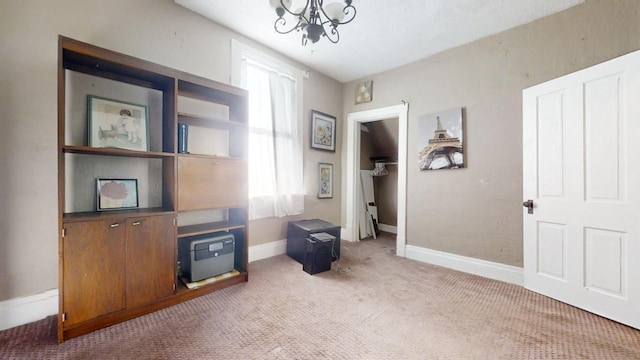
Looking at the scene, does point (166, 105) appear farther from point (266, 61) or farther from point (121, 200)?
point (266, 61)

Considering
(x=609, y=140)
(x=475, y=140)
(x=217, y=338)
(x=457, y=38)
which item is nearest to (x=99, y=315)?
(x=217, y=338)

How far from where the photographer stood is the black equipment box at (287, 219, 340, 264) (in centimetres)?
294

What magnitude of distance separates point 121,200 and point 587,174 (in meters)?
3.80

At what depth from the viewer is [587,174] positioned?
200 centimetres

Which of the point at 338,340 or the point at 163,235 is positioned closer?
the point at 338,340

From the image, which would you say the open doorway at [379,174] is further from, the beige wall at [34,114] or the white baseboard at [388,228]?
the beige wall at [34,114]

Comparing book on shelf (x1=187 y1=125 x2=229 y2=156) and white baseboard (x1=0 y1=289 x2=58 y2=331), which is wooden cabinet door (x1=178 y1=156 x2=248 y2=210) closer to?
book on shelf (x1=187 y1=125 x2=229 y2=156)

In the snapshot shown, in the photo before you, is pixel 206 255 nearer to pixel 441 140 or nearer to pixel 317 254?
pixel 317 254

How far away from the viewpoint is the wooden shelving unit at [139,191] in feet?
5.15

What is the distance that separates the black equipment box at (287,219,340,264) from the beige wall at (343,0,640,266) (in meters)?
1.03

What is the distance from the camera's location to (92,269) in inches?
63.3

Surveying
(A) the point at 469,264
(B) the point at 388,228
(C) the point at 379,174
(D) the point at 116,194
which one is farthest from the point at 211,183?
(B) the point at 388,228

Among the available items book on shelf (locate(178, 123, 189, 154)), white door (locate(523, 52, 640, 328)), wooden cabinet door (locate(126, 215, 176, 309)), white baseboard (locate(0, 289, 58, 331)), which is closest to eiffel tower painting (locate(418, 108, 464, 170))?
white door (locate(523, 52, 640, 328))

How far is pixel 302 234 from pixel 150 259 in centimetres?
155
